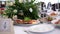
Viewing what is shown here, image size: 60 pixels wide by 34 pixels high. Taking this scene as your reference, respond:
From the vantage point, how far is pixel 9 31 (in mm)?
911

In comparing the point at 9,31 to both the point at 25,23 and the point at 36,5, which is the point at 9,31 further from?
the point at 36,5

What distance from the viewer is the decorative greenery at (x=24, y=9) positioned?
1.42 meters

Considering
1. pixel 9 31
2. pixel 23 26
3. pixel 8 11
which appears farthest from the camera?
pixel 8 11

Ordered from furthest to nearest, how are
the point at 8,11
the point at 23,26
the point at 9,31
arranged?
the point at 8,11 < the point at 23,26 < the point at 9,31

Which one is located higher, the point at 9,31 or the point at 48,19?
the point at 48,19

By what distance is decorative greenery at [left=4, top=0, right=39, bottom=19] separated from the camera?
55.9 inches

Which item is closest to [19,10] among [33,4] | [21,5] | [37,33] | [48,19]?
[21,5]

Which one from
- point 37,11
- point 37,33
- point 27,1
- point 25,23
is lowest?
point 37,33

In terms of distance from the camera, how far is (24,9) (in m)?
1.44

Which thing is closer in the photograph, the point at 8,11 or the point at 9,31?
the point at 9,31

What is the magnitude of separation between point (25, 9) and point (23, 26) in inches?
10.2

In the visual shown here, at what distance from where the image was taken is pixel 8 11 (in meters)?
1.42

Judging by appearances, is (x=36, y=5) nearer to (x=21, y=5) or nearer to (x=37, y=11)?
(x=37, y=11)

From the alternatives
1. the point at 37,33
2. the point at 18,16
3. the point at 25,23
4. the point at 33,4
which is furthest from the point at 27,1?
the point at 37,33
